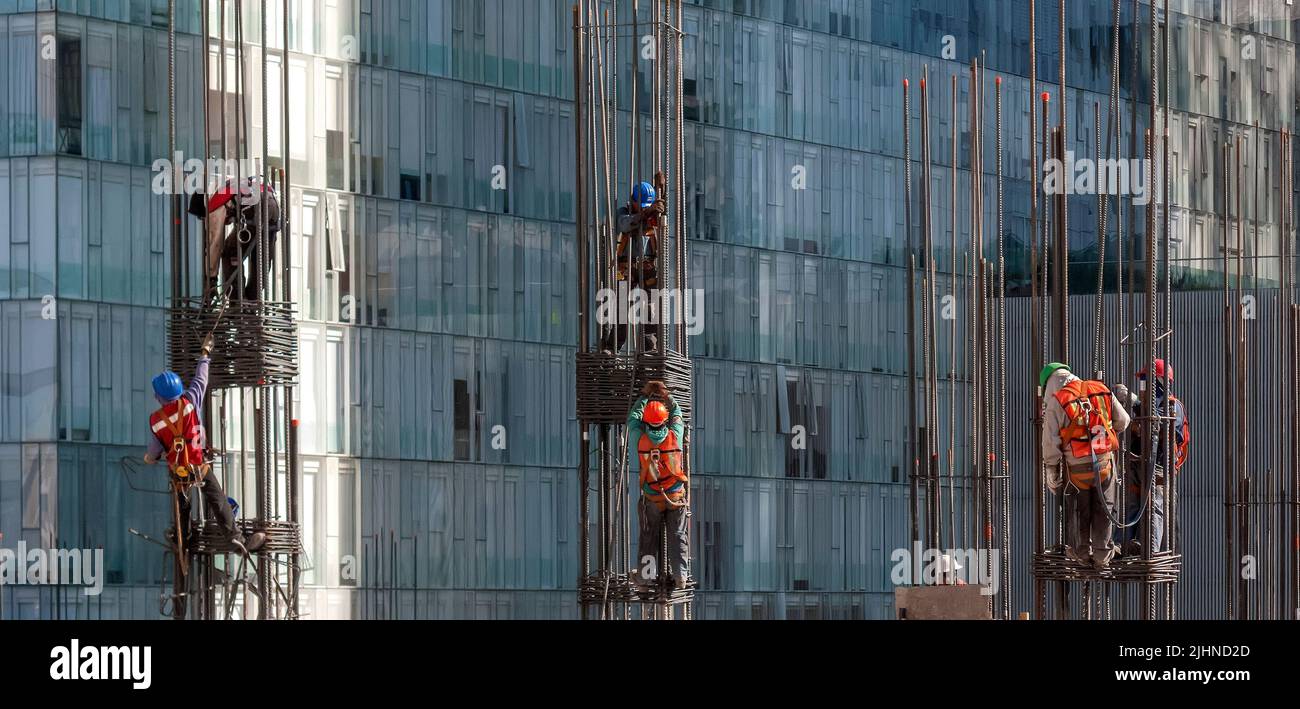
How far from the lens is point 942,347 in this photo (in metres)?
54.0

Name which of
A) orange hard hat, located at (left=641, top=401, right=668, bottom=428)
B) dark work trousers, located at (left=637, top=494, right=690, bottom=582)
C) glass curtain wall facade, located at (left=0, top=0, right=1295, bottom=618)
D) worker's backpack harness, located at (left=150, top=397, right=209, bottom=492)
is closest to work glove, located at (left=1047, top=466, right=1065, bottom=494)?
dark work trousers, located at (left=637, top=494, right=690, bottom=582)

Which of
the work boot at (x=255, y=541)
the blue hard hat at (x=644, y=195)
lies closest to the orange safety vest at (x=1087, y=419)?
the blue hard hat at (x=644, y=195)

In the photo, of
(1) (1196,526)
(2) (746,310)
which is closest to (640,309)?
(1) (1196,526)

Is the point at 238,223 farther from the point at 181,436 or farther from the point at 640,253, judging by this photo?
the point at 640,253

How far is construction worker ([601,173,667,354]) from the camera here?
2359 centimetres

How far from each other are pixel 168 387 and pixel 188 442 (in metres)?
0.59

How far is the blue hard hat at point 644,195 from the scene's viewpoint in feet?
77.4

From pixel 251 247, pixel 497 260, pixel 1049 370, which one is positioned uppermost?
pixel 497 260

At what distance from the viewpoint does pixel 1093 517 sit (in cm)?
2302

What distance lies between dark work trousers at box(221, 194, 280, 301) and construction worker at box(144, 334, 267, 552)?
796 mm

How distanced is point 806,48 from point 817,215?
146 inches

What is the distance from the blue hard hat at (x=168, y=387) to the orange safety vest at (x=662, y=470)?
14.6 ft

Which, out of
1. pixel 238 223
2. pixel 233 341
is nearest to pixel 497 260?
pixel 238 223

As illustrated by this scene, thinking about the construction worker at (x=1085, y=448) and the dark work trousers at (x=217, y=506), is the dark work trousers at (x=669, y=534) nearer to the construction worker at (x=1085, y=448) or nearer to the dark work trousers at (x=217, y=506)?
the construction worker at (x=1085, y=448)
